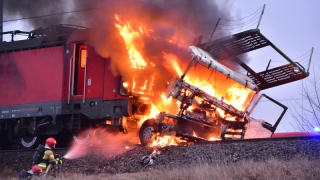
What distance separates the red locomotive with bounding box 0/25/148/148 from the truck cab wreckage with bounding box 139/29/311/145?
158 cm

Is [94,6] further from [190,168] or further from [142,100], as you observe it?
[190,168]

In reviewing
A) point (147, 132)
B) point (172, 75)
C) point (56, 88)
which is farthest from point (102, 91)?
point (172, 75)

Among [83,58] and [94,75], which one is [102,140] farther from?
[83,58]

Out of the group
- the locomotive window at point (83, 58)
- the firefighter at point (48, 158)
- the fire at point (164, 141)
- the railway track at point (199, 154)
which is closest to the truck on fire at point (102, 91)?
the locomotive window at point (83, 58)

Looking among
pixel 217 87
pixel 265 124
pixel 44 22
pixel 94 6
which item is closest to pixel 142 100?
pixel 217 87

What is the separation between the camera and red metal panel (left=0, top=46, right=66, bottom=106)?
19.0 m

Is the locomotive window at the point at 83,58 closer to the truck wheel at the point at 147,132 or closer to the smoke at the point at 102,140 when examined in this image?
the smoke at the point at 102,140

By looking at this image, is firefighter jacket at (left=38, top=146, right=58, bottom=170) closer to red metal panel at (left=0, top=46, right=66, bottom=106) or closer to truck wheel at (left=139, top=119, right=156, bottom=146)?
truck wheel at (left=139, top=119, right=156, bottom=146)

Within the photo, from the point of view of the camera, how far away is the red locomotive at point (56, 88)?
17.5 meters

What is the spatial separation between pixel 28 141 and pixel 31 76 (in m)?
2.46

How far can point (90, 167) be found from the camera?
49.7 feet

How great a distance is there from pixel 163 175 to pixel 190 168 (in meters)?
0.71

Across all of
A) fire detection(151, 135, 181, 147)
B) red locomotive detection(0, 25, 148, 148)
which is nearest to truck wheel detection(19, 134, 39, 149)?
red locomotive detection(0, 25, 148, 148)

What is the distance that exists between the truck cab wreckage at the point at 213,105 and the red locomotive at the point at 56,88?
5.20 ft
